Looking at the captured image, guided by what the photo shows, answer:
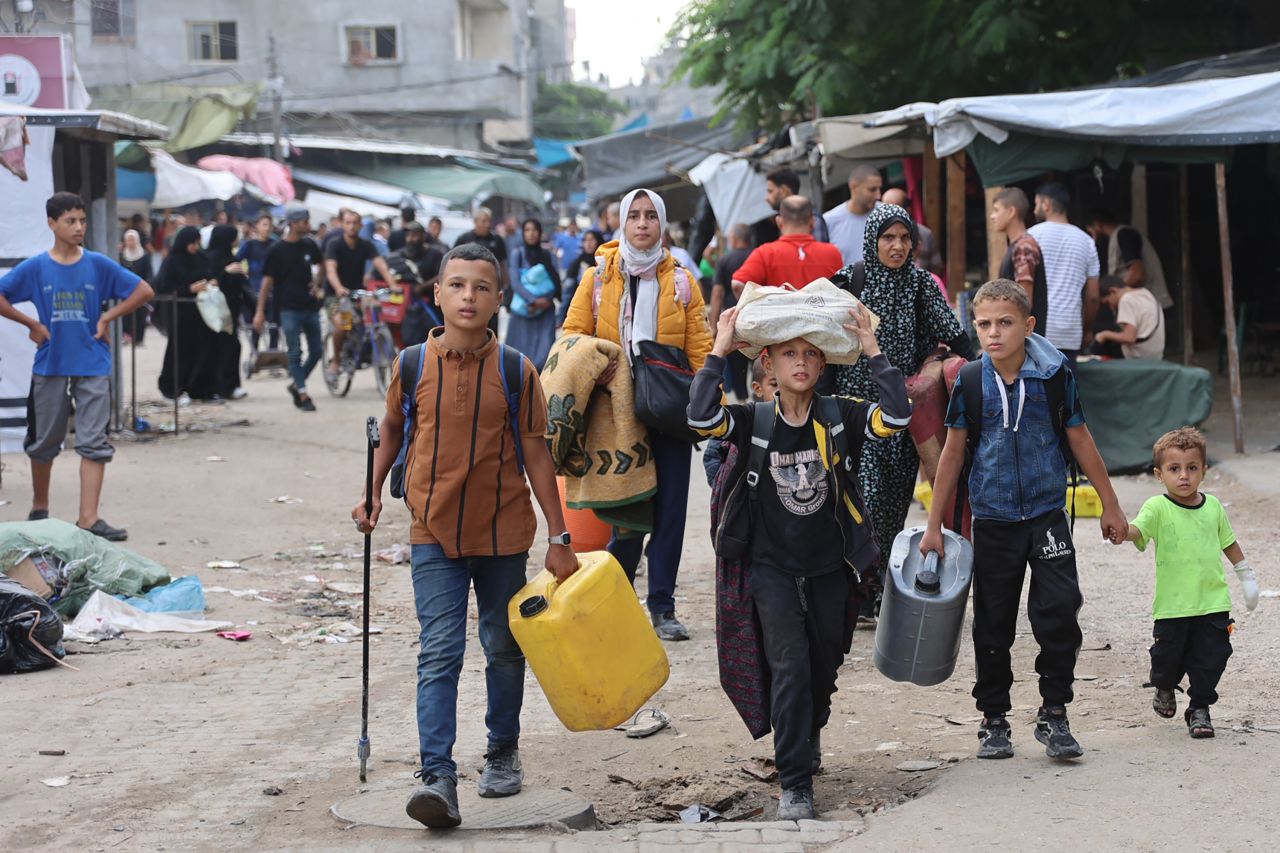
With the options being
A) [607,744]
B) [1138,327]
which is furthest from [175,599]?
[1138,327]

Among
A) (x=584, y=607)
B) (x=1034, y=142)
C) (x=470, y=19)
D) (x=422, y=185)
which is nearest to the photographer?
(x=584, y=607)

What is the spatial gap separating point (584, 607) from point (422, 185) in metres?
39.7

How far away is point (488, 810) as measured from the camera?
15.5ft

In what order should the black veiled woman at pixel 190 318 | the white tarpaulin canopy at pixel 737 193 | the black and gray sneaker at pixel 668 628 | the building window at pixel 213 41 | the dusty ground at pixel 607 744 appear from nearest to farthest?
the dusty ground at pixel 607 744, the black and gray sneaker at pixel 668 628, the black veiled woman at pixel 190 318, the white tarpaulin canopy at pixel 737 193, the building window at pixel 213 41

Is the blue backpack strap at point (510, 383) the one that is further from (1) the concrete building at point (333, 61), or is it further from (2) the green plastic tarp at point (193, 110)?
(1) the concrete building at point (333, 61)

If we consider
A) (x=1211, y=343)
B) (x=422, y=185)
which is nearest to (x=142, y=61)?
(x=422, y=185)

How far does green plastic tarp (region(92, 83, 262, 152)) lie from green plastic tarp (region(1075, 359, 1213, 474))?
2809 centimetres

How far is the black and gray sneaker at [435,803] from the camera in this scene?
14.3 ft

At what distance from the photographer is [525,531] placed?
481 cm

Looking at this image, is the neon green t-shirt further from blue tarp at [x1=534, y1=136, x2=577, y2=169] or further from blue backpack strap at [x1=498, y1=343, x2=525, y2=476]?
blue tarp at [x1=534, y1=136, x2=577, y2=169]

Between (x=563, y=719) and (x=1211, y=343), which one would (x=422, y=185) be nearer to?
(x=1211, y=343)

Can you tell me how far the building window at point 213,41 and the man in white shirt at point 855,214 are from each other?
42182 mm

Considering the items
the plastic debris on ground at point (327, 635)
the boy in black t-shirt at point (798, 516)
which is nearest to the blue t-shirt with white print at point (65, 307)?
the plastic debris on ground at point (327, 635)

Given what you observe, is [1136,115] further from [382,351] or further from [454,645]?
[382,351]
